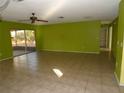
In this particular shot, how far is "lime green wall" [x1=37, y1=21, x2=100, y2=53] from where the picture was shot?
7354 mm

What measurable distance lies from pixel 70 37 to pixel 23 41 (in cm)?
343

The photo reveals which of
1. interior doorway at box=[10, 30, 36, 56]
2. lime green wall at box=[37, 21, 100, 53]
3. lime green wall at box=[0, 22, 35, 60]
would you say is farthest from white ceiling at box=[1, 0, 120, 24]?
interior doorway at box=[10, 30, 36, 56]

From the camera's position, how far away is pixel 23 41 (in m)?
8.26

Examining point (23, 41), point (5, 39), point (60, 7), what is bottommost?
point (23, 41)

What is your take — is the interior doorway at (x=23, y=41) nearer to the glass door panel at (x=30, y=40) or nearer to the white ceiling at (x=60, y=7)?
the glass door panel at (x=30, y=40)

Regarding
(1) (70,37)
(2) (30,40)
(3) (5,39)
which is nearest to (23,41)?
(2) (30,40)

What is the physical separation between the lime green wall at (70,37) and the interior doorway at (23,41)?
1.79 ft

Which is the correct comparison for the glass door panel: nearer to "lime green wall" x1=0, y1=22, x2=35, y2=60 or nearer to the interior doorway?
the interior doorway

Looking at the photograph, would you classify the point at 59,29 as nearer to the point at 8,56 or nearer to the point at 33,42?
the point at 33,42

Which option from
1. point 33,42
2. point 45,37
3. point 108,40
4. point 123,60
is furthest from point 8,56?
point 108,40

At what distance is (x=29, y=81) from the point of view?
328 cm

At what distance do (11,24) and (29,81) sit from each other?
177 inches

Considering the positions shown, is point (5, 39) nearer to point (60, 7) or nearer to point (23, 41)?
point (23, 41)

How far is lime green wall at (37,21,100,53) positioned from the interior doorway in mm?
546
